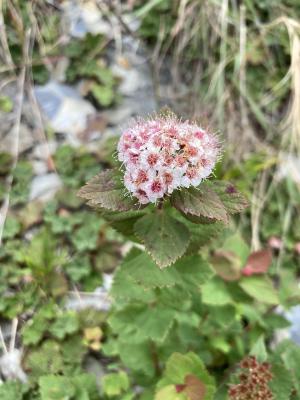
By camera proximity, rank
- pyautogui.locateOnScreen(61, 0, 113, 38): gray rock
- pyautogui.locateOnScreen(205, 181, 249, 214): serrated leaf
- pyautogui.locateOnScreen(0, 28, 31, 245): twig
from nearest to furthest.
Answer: pyautogui.locateOnScreen(205, 181, 249, 214): serrated leaf < pyautogui.locateOnScreen(0, 28, 31, 245): twig < pyautogui.locateOnScreen(61, 0, 113, 38): gray rock

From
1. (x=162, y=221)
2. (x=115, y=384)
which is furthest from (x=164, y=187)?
(x=115, y=384)

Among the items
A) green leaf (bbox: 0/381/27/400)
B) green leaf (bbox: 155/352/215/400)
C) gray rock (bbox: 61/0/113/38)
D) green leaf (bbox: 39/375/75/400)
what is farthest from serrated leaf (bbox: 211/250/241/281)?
→ gray rock (bbox: 61/0/113/38)

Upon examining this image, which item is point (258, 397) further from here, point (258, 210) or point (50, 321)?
point (258, 210)

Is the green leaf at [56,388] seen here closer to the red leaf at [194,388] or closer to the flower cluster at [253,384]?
the red leaf at [194,388]

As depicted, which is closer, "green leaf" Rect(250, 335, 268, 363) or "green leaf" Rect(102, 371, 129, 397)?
"green leaf" Rect(250, 335, 268, 363)

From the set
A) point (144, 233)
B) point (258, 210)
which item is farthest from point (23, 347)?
point (258, 210)

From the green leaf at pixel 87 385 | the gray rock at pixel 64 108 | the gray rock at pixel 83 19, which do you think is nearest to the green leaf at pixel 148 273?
the green leaf at pixel 87 385

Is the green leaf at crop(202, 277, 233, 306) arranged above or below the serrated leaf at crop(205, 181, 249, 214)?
below

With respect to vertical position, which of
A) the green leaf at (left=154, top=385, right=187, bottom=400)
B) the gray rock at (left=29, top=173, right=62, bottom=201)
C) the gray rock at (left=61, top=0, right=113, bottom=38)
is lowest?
the green leaf at (left=154, top=385, right=187, bottom=400)

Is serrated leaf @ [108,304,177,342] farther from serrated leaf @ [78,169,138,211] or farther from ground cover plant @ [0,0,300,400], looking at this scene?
serrated leaf @ [78,169,138,211]
